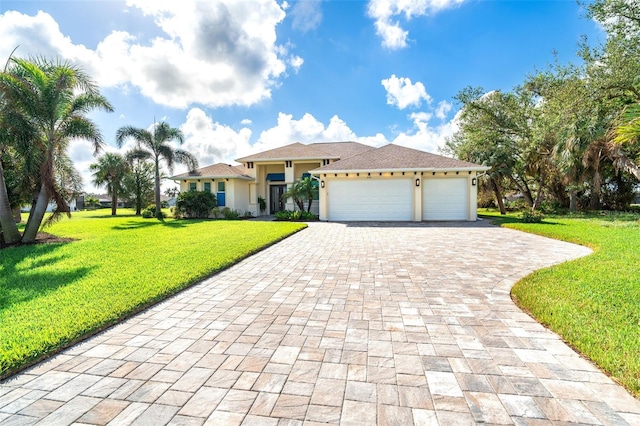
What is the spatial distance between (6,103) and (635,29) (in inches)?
1060

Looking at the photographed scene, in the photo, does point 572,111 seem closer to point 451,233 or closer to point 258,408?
point 451,233

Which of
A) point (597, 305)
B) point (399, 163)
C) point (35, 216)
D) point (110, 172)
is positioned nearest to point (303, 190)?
point (399, 163)

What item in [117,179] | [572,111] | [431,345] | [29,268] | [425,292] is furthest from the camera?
[117,179]

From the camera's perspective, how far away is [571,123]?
52.3ft

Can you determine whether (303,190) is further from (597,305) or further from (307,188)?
(597,305)

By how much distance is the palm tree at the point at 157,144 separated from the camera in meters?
19.2

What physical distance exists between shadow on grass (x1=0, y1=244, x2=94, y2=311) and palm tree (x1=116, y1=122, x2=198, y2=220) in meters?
13.0

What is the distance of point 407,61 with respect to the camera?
14.4 meters

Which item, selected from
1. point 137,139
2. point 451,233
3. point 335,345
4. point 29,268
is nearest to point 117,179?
point 137,139

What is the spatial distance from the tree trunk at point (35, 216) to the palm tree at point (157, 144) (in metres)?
10.3

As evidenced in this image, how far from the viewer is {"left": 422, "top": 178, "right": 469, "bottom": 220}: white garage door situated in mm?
15930

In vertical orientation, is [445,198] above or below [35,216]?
above

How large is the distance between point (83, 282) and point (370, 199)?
1378 centimetres

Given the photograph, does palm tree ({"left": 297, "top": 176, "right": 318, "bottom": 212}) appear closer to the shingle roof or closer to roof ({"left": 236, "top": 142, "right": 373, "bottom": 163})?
roof ({"left": 236, "top": 142, "right": 373, "bottom": 163})
